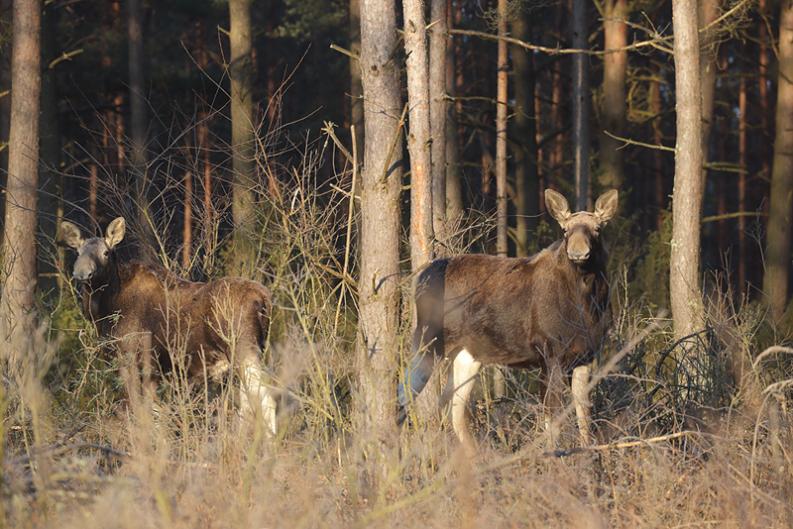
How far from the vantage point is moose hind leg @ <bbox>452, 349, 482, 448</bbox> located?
33.9 feet

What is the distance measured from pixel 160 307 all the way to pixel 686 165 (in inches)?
236

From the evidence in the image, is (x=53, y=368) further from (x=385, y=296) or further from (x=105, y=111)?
(x=105, y=111)

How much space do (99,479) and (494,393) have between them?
1013 centimetres

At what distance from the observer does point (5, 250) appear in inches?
622

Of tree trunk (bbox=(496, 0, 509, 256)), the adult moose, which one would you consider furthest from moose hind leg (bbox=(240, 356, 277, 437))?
tree trunk (bbox=(496, 0, 509, 256))

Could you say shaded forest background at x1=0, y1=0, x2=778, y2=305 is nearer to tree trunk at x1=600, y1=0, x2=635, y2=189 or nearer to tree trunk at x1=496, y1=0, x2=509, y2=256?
tree trunk at x1=600, y1=0, x2=635, y2=189

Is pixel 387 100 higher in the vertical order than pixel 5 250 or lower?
higher

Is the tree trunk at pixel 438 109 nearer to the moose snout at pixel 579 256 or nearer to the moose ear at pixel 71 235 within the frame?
the moose ear at pixel 71 235

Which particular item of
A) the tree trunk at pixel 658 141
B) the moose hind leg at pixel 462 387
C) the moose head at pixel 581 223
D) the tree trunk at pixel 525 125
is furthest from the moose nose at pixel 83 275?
the tree trunk at pixel 658 141

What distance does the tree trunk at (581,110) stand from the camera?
70.8 ft

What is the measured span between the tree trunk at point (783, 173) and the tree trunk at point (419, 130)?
1258 cm

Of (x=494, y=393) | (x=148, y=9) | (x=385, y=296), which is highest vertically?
(x=148, y=9)

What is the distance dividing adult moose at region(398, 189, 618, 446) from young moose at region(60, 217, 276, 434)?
1.78 meters

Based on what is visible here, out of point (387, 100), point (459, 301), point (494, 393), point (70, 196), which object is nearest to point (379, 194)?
point (387, 100)
